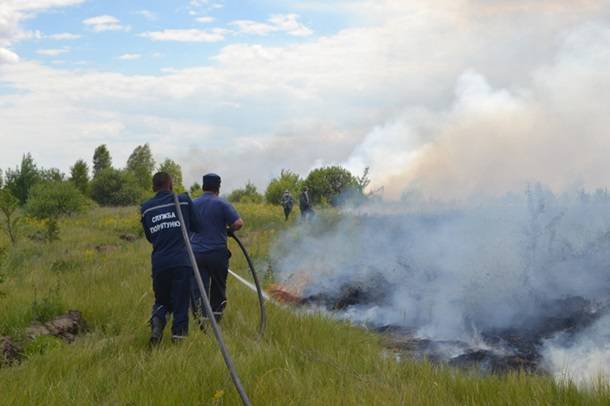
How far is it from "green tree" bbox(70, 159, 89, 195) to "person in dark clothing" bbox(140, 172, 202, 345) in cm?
5271

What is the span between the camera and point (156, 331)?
6070 mm

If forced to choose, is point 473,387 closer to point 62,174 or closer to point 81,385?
point 81,385

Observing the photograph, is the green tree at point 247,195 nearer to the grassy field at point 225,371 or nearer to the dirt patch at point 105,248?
the dirt patch at point 105,248

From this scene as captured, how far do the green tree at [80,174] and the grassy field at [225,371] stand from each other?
165ft

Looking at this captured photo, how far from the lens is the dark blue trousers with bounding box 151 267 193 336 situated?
6.18 m

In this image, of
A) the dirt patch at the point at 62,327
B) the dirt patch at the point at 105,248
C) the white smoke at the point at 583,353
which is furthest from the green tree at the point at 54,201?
the white smoke at the point at 583,353

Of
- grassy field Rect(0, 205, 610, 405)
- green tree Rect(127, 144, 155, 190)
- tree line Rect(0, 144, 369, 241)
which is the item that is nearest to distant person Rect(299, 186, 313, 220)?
tree line Rect(0, 144, 369, 241)

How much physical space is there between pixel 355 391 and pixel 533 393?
1.30 m

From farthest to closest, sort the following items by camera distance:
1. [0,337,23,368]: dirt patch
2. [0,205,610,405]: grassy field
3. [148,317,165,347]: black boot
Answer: [148,317,165,347]: black boot, [0,337,23,368]: dirt patch, [0,205,610,405]: grassy field

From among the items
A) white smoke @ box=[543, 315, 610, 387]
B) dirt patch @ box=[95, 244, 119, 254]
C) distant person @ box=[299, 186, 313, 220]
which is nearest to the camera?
white smoke @ box=[543, 315, 610, 387]

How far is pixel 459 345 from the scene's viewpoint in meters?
7.80

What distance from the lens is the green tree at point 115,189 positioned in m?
50.7

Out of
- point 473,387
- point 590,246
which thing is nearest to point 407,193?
point 590,246

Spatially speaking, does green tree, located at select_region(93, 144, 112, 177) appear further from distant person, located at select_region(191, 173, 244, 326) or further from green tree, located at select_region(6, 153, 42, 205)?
distant person, located at select_region(191, 173, 244, 326)
